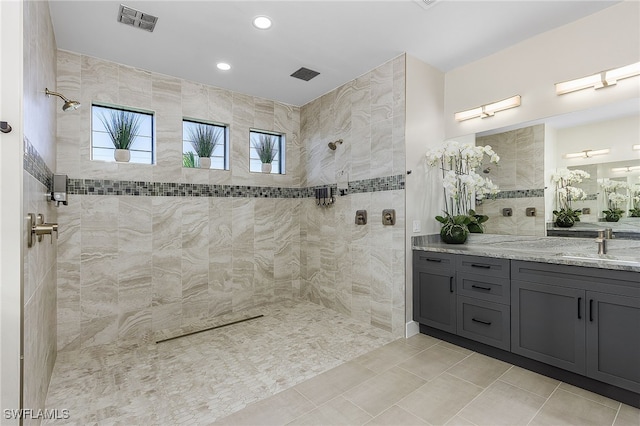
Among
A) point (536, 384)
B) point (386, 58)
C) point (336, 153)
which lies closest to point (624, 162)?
point (536, 384)

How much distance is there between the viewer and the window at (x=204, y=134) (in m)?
3.65

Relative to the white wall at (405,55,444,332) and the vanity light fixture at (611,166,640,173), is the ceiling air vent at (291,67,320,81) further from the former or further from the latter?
the vanity light fixture at (611,166,640,173)

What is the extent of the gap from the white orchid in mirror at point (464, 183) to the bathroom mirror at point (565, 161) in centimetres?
9

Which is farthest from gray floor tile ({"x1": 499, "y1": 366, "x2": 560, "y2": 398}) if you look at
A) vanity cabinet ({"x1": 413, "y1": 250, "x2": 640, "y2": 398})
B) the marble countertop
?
the marble countertop

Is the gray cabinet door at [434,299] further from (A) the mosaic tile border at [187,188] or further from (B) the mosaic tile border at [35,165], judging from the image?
(B) the mosaic tile border at [35,165]

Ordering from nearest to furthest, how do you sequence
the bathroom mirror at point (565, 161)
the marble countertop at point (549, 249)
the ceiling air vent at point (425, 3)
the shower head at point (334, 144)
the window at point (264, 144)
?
the marble countertop at point (549, 249), the ceiling air vent at point (425, 3), the bathroom mirror at point (565, 161), the shower head at point (334, 144), the window at point (264, 144)

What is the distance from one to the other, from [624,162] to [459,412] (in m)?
2.27

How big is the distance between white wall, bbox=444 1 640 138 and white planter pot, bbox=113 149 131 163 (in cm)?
341

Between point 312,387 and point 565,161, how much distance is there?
280 cm

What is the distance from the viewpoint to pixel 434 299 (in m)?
2.99

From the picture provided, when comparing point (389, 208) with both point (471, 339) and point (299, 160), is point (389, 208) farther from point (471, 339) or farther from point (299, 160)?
point (299, 160)

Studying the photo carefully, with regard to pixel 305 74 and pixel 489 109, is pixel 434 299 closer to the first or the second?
pixel 489 109

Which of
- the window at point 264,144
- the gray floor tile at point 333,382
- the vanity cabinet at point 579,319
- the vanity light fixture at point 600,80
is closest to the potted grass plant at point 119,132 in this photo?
the window at point 264,144

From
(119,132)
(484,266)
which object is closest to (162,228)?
(119,132)
